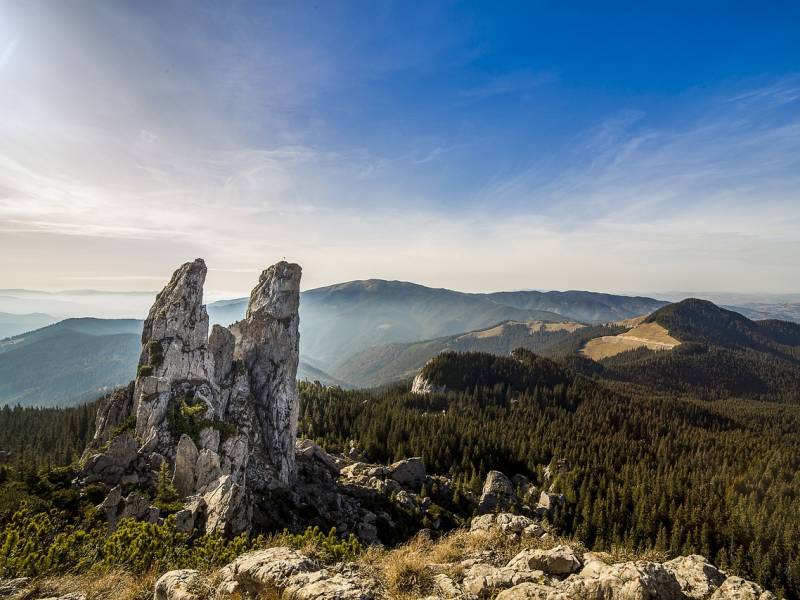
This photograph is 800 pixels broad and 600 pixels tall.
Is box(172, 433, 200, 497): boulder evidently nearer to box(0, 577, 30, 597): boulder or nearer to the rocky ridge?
box(0, 577, 30, 597): boulder

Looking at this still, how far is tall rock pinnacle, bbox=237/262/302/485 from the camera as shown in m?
79.1

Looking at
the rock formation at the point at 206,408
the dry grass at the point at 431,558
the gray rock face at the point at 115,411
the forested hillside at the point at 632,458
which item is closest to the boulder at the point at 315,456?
the rock formation at the point at 206,408

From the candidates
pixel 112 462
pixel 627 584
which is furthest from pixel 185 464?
pixel 627 584

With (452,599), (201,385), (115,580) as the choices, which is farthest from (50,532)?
(201,385)

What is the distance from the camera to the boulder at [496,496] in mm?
87312

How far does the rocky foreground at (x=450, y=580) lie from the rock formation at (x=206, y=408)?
2239cm

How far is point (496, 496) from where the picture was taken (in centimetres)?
9025

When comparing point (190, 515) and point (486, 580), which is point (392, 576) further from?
point (190, 515)

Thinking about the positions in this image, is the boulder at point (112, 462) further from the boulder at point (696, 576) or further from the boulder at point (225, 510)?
the boulder at point (696, 576)

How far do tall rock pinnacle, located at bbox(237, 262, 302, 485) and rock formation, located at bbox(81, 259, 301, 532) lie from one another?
22 cm

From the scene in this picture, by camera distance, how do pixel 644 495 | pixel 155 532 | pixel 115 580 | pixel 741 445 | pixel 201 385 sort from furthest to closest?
pixel 741 445 < pixel 644 495 < pixel 201 385 < pixel 155 532 < pixel 115 580

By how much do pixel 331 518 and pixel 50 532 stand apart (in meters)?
42.3

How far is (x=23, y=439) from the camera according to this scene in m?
113

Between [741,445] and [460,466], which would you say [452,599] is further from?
[741,445]
